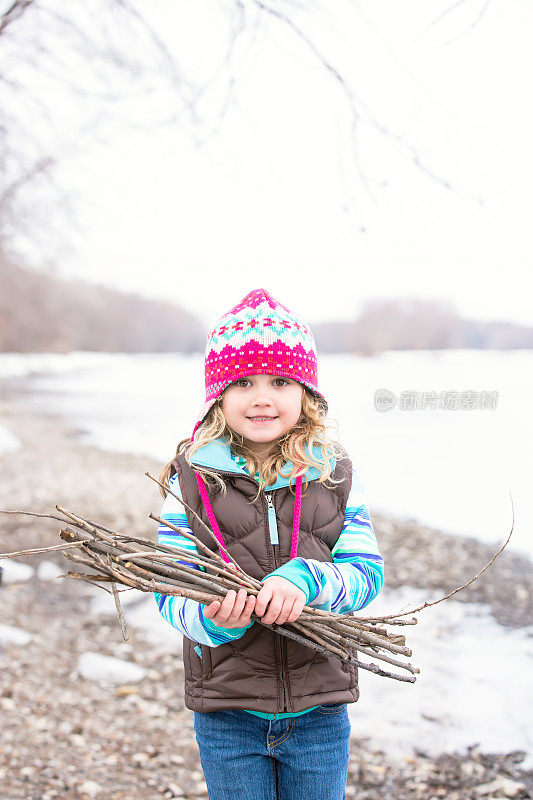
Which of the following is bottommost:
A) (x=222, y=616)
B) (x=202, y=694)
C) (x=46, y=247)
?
(x=202, y=694)

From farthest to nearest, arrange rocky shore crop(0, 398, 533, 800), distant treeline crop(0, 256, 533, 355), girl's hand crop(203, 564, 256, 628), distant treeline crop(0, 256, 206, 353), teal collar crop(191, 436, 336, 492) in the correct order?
distant treeline crop(0, 256, 206, 353) < distant treeline crop(0, 256, 533, 355) < rocky shore crop(0, 398, 533, 800) < teal collar crop(191, 436, 336, 492) < girl's hand crop(203, 564, 256, 628)

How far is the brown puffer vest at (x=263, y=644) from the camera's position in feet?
4.73

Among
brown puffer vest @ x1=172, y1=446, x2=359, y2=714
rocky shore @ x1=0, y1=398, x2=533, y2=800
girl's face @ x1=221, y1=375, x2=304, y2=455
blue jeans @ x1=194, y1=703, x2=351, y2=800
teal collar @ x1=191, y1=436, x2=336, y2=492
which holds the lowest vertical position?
rocky shore @ x1=0, y1=398, x2=533, y2=800

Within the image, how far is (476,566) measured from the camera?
5219mm

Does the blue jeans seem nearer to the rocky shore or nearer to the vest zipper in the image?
the vest zipper

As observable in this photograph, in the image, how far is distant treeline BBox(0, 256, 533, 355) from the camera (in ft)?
72.4

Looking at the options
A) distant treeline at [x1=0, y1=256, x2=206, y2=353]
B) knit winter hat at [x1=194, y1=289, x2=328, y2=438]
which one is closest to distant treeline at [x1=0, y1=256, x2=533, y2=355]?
distant treeline at [x1=0, y1=256, x2=206, y2=353]

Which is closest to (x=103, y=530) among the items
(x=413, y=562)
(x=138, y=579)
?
(x=138, y=579)

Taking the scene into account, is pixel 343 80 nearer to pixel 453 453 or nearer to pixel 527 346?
pixel 453 453

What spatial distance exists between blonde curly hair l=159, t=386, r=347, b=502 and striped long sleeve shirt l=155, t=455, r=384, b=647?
0.18ft

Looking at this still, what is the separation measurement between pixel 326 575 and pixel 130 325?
53.3 m

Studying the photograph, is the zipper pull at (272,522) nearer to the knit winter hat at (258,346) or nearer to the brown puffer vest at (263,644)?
the brown puffer vest at (263,644)

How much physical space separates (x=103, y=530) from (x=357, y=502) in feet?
1.99

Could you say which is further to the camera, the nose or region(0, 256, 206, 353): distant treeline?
region(0, 256, 206, 353): distant treeline
